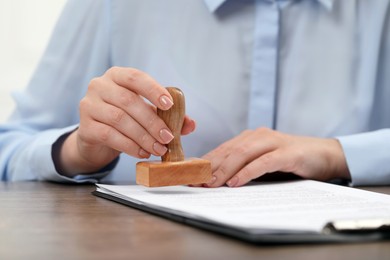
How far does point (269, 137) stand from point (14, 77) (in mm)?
1405

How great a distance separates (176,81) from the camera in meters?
1.17

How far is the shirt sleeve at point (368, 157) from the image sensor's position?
0.91m

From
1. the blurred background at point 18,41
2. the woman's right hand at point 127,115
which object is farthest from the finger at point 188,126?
the blurred background at point 18,41

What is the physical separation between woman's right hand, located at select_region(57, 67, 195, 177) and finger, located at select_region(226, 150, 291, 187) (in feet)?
0.28

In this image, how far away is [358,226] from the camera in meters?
0.44

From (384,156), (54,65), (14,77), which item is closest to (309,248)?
(384,156)

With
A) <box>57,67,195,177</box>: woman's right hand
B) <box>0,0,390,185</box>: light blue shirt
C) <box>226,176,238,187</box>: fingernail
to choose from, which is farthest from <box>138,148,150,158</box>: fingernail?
<box>0,0,390,185</box>: light blue shirt

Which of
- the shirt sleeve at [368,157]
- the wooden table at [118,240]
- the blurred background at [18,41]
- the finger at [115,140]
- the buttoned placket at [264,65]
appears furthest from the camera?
the blurred background at [18,41]

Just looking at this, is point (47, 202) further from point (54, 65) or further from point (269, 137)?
point (54, 65)

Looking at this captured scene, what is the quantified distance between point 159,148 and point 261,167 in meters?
0.15

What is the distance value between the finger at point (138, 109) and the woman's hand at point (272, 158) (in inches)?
3.6

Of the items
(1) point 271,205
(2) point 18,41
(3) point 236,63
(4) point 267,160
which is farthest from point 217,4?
(2) point 18,41

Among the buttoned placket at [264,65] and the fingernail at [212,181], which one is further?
the buttoned placket at [264,65]

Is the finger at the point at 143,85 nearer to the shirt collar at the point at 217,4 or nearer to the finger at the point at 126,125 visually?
the finger at the point at 126,125
